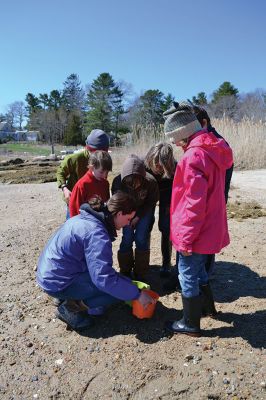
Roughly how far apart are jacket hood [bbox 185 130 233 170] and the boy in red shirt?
96 cm

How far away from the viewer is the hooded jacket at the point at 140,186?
3195 mm

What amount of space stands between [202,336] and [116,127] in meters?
42.9

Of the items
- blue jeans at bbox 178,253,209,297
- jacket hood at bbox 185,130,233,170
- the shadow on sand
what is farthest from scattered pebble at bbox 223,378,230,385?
jacket hood at bbox 185,130,233,170

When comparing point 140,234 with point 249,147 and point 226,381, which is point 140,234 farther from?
point 249,147

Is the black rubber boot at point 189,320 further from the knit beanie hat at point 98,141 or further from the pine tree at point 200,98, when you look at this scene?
the pine tree at point 200,98

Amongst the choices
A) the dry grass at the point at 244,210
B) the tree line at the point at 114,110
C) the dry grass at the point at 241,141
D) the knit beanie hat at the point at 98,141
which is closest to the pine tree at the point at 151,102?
the tree line at the point at 114,110

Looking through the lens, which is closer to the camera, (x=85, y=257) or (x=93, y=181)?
(x=85, y=257)

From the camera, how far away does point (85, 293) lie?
2.99 metres

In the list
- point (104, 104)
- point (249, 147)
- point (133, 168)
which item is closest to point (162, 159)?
point (133, 168)

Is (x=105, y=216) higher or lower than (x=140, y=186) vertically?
lower

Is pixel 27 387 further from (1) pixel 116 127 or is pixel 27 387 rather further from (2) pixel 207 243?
(1) pixel 116 127

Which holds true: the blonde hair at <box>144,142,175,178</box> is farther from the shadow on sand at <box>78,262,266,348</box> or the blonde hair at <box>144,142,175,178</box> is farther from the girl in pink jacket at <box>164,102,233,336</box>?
the shadow on sand at <box>78,262,266,348</box>

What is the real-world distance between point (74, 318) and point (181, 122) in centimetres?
158

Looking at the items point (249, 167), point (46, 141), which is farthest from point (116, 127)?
point (249, 167)
